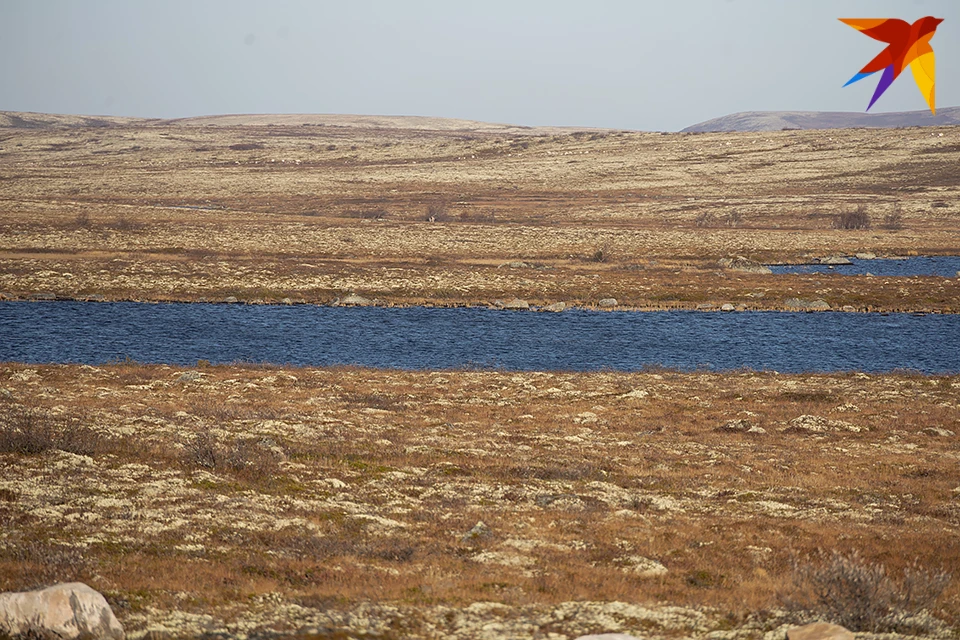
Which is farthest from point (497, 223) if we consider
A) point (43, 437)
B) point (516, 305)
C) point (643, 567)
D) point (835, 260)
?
point (643, 567)

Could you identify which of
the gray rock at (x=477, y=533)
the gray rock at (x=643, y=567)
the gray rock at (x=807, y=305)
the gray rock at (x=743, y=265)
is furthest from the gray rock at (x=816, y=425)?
the gray rock at (x=743, y=265)

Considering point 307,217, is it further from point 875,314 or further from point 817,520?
point 817,520

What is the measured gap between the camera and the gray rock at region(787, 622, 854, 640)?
1151 cm

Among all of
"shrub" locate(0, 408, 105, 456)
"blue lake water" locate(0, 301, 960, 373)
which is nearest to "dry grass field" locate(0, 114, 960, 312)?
"blue lake water" locate(0, 301, 960, 373)

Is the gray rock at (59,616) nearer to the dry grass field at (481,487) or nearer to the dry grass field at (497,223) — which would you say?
the dry grass field at (481,487)

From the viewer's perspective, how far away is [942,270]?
76.7m

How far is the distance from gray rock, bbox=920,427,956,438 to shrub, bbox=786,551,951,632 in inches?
631

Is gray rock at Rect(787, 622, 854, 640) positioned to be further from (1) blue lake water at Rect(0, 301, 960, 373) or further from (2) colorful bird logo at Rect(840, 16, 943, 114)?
(1) blue lake water at Rect(0, 301, 960, 373)

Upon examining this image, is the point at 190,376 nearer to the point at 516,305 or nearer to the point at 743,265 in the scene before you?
the point at 516,305

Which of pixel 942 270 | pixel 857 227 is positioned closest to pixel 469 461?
pixel 942 270

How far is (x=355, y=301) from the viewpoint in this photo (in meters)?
61.1

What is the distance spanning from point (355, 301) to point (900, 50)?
161 ft

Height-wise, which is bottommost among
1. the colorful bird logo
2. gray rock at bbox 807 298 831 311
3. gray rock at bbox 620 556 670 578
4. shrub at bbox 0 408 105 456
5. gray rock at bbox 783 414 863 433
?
gray rock at bbox 783 414 863 433

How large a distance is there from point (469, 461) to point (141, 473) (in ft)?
28.2
